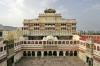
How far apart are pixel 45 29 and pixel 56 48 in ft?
38.3

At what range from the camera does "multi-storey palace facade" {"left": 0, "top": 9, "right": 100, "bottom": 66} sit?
26.5 m

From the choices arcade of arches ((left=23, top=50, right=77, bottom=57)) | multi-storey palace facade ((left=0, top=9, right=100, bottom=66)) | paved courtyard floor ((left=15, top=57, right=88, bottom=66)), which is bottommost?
paved courtyard floor ((left=15, top=57, right=88, bottom=66))

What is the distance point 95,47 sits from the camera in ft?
82.5

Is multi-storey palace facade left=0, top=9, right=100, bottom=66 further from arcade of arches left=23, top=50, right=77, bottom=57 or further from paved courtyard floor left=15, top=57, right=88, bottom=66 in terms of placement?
paved courtyard floor left=15, top=57, right=88, bottom=66

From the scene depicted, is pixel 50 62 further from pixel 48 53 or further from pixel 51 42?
pixel 51 42

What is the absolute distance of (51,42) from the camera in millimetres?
39125

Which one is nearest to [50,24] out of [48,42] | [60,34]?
[60,34]

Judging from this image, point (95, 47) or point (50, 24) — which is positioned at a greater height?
point (50, 24)

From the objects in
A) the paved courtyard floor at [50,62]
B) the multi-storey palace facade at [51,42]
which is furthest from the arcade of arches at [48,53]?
the paved courtyard floor at [50,62]

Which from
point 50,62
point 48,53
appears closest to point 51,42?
point 48,53

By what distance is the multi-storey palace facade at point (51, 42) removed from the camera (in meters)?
26.5

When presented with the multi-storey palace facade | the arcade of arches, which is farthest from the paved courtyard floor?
the arcade of arches

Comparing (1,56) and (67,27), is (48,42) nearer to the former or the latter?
(67,27)

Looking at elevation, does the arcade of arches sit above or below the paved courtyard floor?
above
